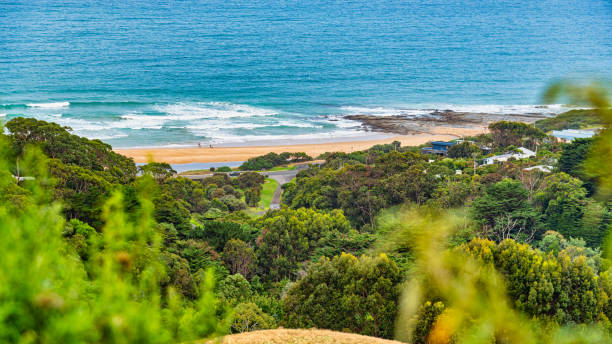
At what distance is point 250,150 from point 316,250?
25.5 metres

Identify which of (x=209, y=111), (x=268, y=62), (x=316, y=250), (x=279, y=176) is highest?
(x=268, y=62)

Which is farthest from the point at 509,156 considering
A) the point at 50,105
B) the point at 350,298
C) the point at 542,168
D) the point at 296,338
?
the point at 50,105

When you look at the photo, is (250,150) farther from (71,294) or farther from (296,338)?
(71,294)

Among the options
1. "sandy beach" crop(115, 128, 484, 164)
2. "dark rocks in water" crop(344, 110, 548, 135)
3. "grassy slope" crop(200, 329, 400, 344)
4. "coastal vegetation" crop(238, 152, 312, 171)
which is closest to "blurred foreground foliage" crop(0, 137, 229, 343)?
"grassy slope" crop(200, 329, 400, 344)

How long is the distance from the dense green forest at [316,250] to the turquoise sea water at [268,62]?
21.6ft

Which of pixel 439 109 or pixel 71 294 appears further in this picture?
pixel 439 109

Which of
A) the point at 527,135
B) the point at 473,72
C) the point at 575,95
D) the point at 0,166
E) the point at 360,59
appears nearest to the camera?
the point at 575,95

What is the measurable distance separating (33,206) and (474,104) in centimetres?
6168

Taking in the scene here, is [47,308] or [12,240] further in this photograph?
[12,240]

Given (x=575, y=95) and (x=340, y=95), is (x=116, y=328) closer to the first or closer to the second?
(x=575, y=95)

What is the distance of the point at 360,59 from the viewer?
81.7 metres

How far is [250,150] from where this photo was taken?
1512 inches

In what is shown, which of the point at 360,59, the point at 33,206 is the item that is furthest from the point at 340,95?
the point at 33,206

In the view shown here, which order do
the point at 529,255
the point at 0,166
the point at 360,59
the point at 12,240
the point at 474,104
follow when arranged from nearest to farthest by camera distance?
the point at 12,240 → the point at 0,166 → the point at 529,255 → the point at 474,104 → the point at 360,59
